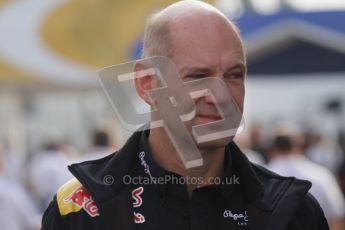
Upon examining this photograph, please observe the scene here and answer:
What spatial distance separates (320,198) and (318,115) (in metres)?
25.9

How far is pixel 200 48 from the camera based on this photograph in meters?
2.53

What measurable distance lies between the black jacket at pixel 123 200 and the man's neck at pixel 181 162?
8 cm

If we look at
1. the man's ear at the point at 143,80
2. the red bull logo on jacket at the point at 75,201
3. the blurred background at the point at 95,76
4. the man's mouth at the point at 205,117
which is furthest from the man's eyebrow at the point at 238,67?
the blurred background at the point at 95,76

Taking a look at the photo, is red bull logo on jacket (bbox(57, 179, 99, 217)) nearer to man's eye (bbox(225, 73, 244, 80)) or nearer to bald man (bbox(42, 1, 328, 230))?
bald man (bbox(42, 1, 328, 230))

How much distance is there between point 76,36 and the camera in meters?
17.2

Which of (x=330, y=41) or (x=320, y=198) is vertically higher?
(x=320, y=198)

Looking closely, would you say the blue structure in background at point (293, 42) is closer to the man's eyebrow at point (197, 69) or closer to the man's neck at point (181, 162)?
the man's neck at point (181, 162)

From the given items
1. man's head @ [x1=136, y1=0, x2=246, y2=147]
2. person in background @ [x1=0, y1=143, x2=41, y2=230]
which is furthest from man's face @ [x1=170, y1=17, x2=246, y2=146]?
person in background @ [x1=0, y1=143, x2=41, y2=230]

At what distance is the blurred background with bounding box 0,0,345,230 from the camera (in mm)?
8469

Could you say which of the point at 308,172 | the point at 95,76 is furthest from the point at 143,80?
the point at 95,76

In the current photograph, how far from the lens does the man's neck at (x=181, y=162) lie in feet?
8.57

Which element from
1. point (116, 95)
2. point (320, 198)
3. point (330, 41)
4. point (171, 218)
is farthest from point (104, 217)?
point (330, 41)

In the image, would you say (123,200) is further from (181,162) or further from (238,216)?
(238,216)

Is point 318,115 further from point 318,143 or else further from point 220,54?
point 220,54
